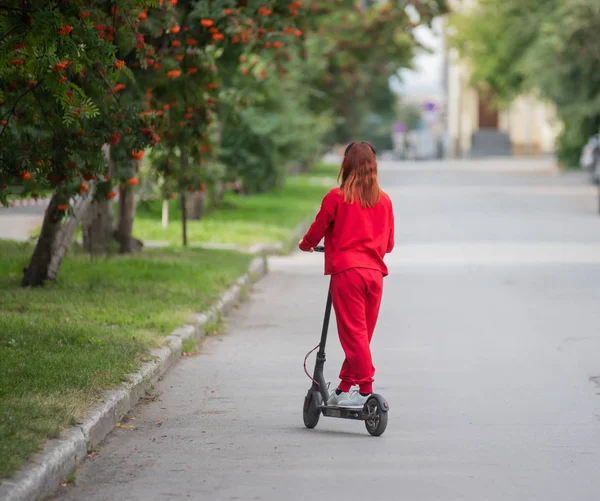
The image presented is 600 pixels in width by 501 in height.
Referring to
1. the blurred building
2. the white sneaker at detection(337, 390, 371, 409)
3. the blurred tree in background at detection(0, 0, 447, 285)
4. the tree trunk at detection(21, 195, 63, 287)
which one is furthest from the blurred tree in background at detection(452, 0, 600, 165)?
the blurred building

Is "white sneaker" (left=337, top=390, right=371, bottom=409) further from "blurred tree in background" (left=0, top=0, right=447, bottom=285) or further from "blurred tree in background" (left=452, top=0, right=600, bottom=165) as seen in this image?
"blurred tree in background" (left=452, top=0, right=600, bottom=165)

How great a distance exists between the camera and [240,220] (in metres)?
27.0

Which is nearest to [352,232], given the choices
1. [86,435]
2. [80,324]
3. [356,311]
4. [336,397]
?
[356,311]

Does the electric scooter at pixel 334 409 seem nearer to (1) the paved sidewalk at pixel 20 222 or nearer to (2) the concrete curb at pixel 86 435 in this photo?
(2) the concrete curb at pixel 86 435

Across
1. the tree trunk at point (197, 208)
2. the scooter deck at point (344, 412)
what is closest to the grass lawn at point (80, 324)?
the scooter deck at point (344, 412)

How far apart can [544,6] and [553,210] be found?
19645mm

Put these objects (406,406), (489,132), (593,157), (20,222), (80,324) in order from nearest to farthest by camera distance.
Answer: (406,406) < (80,324) < (20,222) < (593,157) < (489,132)

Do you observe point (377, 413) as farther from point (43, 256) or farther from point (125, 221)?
point (125, 221)

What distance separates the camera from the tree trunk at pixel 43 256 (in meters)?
14.2

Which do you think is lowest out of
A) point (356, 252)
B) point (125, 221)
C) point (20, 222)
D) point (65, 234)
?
point (20, 222)

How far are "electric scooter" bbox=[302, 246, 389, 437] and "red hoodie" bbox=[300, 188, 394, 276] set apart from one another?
0.48 feet

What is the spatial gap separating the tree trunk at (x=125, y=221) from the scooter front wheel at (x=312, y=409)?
1033 cm

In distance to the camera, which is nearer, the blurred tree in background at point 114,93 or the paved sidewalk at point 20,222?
the blurred tree in background at point 114,93

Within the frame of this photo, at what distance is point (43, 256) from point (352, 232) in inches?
267
